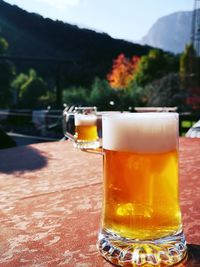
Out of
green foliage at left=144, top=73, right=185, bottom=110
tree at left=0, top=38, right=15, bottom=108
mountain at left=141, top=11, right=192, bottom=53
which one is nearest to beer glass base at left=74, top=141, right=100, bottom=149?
green foliage at left=144, top=73, right=185, bottom=110

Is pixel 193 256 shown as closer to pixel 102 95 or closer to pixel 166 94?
pixel 102 95

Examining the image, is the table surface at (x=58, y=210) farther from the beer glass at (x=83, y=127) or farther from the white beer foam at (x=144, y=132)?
the beer glass at (x=83, y=127)

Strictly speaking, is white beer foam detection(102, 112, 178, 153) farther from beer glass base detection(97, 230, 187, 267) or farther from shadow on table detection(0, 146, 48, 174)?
shadow on table detection(0, 146, 48, 174)

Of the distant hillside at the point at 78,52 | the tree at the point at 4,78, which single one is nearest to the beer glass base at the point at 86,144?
the tree at the point at 4,78

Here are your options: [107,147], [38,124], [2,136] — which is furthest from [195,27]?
[107,147]

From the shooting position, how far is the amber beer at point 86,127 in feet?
5.91

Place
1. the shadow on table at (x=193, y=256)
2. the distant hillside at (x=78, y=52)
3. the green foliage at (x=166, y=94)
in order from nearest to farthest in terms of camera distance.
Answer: the shadow on table at (x=193, y=256)
the green foliage at (x=166, y=94)
the distant hillside at (x=78, y=52)

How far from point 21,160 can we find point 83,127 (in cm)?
48

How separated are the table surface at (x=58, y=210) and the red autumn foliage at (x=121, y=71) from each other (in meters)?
26.9

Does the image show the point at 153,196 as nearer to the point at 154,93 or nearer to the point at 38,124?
the point at 38,124

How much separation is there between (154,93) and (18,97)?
1602cm

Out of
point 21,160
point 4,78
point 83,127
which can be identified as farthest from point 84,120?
point 4,78

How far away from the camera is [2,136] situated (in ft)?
10.1

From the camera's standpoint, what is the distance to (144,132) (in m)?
0.58
